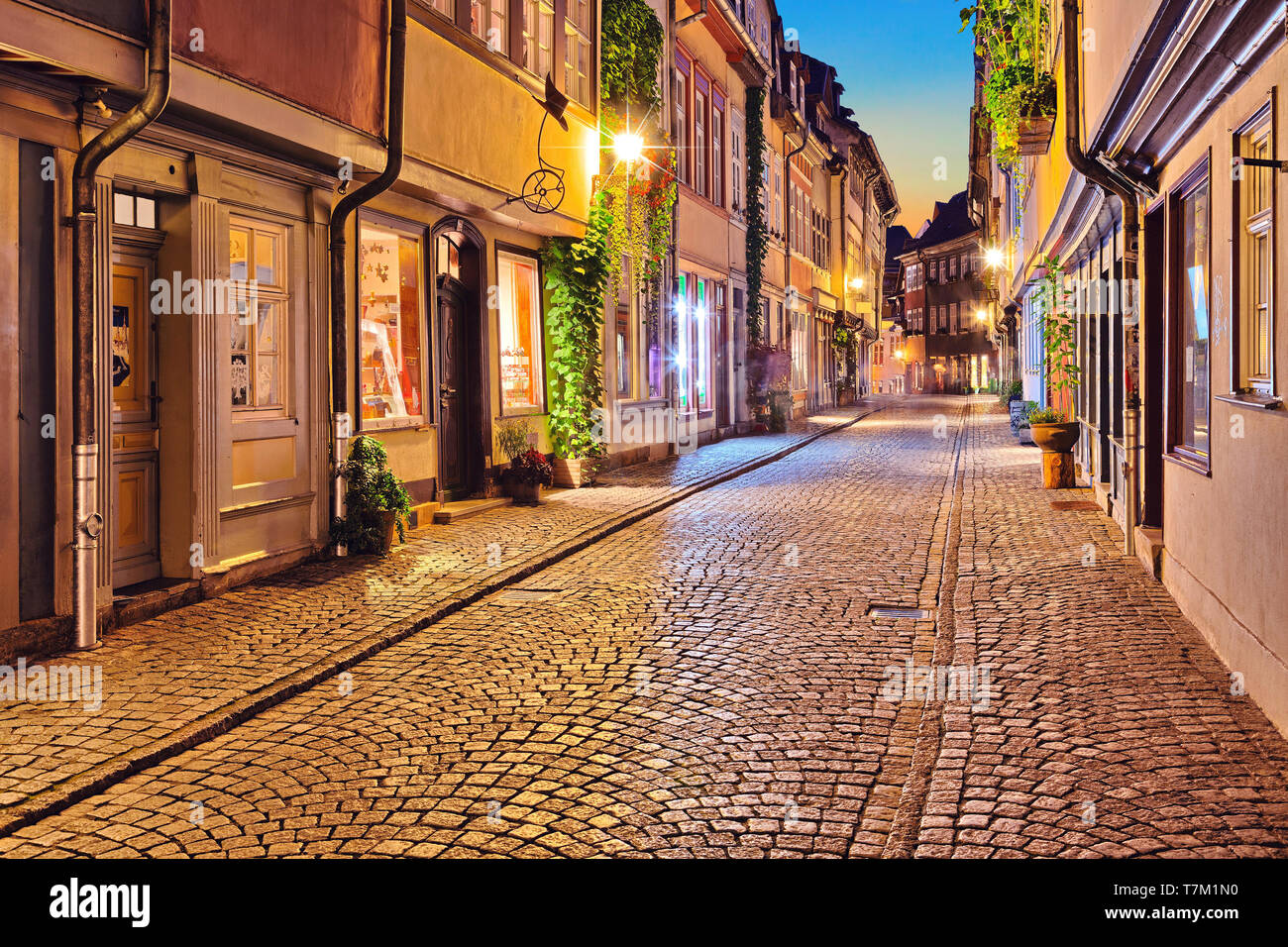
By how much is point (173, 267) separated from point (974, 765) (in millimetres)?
6322

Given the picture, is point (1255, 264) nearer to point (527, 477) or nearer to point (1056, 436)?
point (1056, 436)

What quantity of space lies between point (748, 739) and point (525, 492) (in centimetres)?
921

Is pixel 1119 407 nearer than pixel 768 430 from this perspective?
Yes

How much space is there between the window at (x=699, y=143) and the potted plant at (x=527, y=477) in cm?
1161

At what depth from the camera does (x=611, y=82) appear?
56.3 ft

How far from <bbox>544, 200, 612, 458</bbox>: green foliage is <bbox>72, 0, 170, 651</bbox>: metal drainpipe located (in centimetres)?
872

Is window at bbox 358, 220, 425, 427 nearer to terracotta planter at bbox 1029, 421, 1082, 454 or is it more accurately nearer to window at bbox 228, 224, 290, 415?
window at bbox 228, 224, 290, 415

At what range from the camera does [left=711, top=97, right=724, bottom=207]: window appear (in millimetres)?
26125

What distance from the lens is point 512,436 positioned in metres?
14.9

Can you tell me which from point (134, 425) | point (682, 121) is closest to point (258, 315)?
point (134, 425)

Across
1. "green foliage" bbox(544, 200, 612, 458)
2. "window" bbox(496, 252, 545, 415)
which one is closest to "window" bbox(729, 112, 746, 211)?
"green foliage" bbox(544, 200, 612, 458)

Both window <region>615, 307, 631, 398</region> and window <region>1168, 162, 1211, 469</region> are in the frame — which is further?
window <region>615, 307, 631, 398</region>

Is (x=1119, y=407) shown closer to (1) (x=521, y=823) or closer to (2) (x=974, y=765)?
(2) (x=974, y=765)

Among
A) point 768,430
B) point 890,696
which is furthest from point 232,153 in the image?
point 768,430
